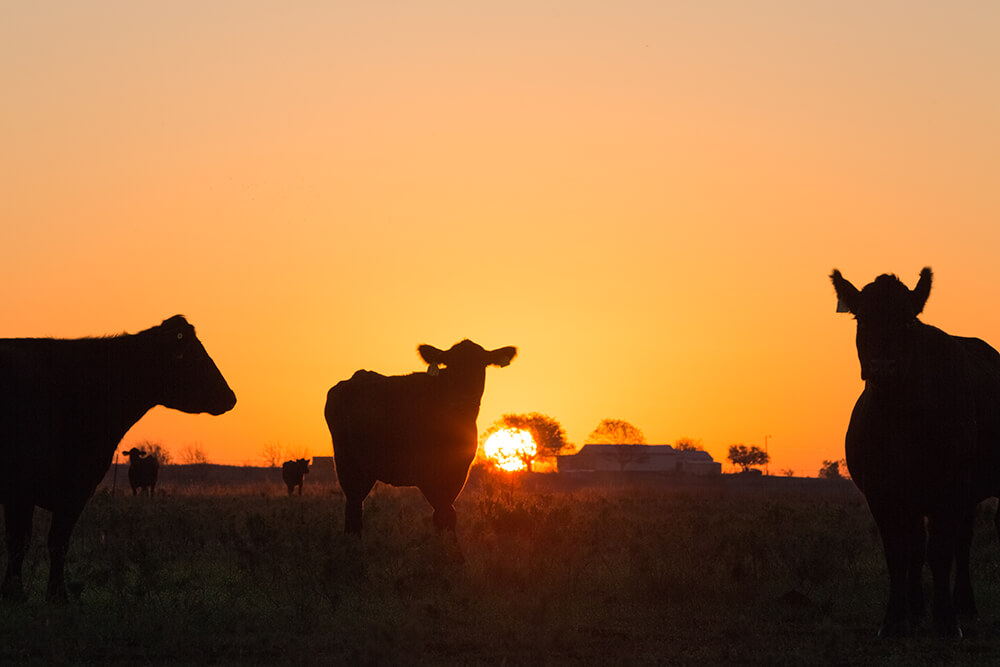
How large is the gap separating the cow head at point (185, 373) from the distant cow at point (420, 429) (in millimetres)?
3371

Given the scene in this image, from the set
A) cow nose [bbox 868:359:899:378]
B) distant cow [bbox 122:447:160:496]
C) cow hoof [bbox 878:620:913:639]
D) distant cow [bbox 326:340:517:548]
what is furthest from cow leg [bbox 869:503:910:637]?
distant cow [bbox 122:447:160:496]

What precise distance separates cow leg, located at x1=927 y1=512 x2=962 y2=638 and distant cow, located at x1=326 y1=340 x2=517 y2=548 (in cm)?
667

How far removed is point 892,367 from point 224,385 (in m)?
7.18

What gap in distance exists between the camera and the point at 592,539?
15.9 m

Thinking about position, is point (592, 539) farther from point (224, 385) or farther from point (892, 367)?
point (892, 367)

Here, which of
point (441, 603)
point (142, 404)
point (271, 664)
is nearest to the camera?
point (271, 664)

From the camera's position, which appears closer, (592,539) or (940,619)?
(940,619)

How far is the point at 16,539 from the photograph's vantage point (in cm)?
1043

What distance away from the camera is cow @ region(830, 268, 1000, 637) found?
8.86 meters

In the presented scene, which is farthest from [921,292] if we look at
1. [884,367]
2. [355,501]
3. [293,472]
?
[293,472]

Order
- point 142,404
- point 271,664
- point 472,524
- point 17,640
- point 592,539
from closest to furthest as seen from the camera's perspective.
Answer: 1. point 271,664
2. point 17,640
3. point 142,404
4. point 592,539
5. point 472,524

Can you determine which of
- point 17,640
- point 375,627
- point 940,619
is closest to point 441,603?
point 375,627

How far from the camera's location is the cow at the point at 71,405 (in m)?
10.4

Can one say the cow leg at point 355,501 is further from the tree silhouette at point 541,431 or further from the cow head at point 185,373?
the tree silhouette at point 541,431
